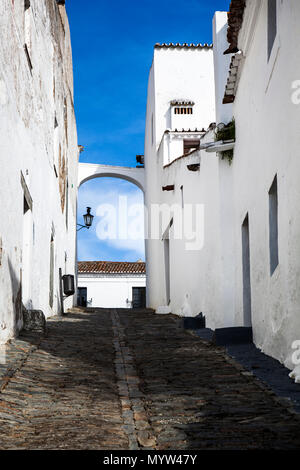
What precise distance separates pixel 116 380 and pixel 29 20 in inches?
241

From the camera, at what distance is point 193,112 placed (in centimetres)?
2198

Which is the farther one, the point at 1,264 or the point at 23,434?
the point at 1,264

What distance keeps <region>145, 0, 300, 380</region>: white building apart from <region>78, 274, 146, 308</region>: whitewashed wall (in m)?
21.1

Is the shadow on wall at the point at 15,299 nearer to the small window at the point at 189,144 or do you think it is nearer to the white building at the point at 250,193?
the white building at the point at 250,193

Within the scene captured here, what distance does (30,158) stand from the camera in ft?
31.8

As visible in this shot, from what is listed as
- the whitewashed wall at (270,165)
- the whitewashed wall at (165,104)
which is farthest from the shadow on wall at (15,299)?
the whitewashed wall at (165,104)

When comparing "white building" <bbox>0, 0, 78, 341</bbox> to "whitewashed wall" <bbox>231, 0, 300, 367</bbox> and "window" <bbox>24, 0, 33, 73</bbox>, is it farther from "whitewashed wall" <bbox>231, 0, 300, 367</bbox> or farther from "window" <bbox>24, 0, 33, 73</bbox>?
"whitewashed wall" <bbox>231, 0, 300, 367</bbox>

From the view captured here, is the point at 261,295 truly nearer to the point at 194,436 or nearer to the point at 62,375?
the point at 62,375

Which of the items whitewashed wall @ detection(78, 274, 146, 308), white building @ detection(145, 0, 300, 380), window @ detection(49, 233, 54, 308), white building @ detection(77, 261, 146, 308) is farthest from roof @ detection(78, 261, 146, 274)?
window @ detection(49, 233, 54, 308)

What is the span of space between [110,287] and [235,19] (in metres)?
31.8

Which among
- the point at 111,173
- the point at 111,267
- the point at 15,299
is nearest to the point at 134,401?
the point at 15,299

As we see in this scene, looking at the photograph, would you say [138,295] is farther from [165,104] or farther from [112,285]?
[165,104]
